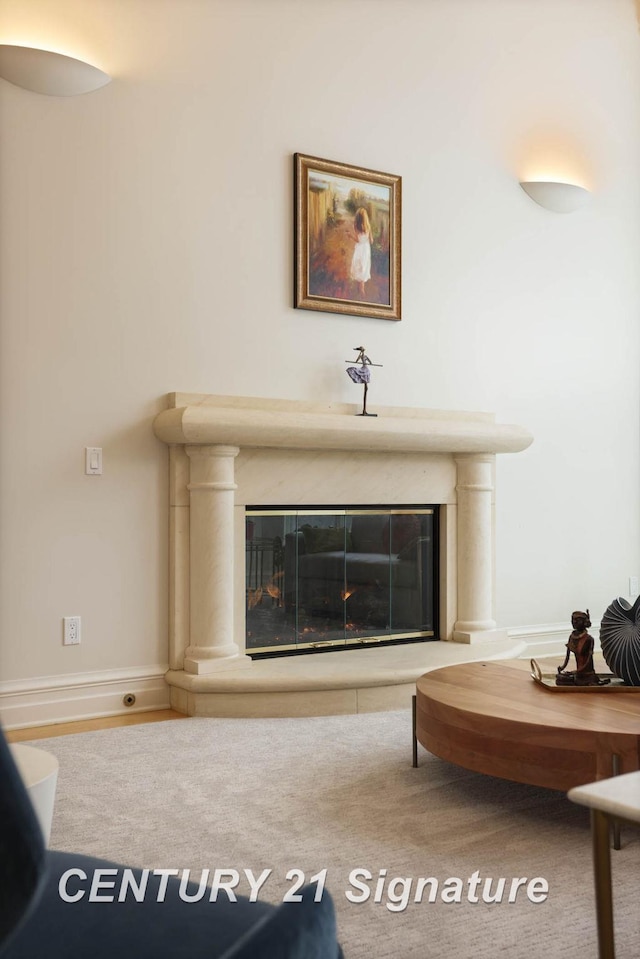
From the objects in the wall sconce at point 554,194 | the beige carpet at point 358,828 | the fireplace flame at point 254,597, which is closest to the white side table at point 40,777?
the beige carpet at point 358,828

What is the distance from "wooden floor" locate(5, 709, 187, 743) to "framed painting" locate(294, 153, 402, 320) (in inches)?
76.7

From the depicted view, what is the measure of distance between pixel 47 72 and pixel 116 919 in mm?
3342

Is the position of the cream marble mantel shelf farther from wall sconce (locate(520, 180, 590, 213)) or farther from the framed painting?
wall sconce (locate(520, 180, 590, 213))

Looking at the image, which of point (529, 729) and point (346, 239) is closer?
point (529, 729)

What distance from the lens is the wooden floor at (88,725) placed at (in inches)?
135

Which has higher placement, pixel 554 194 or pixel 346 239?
pixel 554 194

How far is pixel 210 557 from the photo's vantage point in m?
3.81

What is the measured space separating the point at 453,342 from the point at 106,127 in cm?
202

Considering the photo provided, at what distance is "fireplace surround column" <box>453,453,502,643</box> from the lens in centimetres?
453

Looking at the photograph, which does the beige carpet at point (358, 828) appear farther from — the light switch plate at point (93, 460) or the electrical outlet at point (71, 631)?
the light switch plate at point (93, 460)

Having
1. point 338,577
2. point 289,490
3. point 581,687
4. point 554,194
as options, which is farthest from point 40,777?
point 554,194

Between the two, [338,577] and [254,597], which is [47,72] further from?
[338,577]

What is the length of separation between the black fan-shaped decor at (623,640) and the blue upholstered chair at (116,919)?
188 centimetres

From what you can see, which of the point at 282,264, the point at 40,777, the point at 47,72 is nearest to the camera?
the point at 40,777
